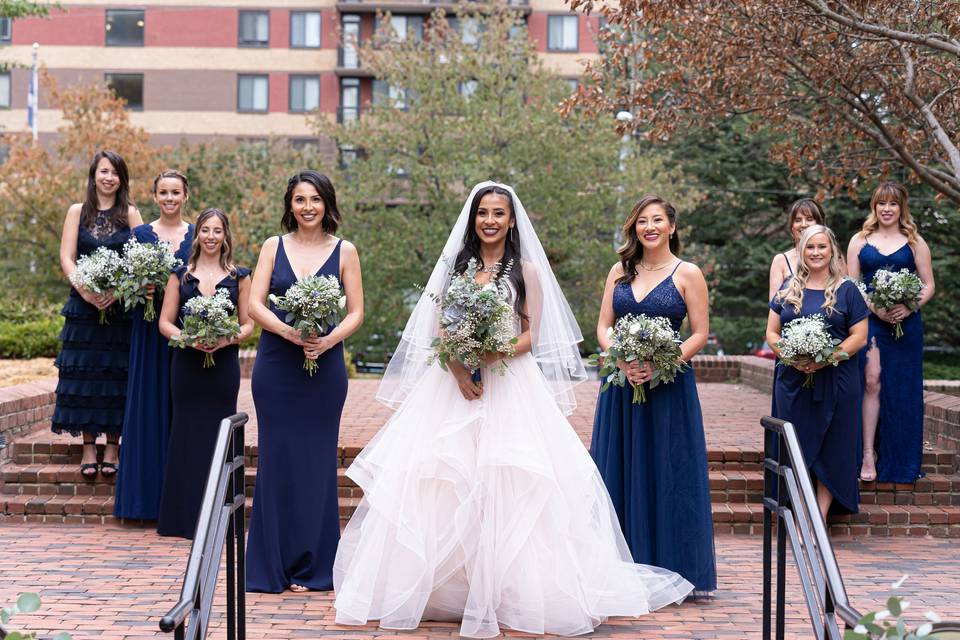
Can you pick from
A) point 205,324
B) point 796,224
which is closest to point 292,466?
point 205,324

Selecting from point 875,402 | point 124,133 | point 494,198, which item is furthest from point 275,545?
point 124,133

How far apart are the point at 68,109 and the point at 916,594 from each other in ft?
84.9

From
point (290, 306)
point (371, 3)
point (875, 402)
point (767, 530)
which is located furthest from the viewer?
point (371, 3)

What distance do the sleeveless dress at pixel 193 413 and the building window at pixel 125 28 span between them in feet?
129

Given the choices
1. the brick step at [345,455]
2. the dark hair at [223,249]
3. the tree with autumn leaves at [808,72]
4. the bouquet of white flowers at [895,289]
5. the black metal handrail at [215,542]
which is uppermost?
the tree with autumn leaves at [808,72]

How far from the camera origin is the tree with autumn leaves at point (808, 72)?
33.3 feet

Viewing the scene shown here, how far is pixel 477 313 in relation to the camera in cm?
612

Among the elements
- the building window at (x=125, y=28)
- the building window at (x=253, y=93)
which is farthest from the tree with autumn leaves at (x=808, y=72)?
the building window at (x=125, y=28)

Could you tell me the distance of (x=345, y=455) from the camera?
365 inches

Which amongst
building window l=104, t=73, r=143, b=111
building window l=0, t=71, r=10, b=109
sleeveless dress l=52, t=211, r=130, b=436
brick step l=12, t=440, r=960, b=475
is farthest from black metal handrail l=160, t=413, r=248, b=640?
building window l=0, t=71, r=10, b=109

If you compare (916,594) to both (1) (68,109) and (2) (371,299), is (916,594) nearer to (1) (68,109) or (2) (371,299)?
(2) (371,299)

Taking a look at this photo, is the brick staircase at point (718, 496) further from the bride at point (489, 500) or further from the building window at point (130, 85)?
the building window at point (130, 85)

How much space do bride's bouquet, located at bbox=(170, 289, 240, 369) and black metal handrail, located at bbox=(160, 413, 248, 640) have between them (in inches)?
87.4

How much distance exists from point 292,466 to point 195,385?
1.47 meters
